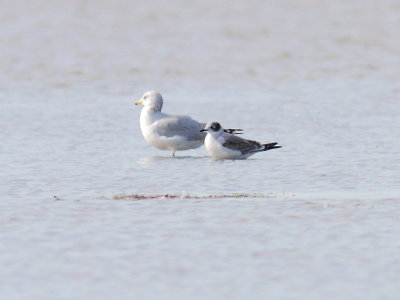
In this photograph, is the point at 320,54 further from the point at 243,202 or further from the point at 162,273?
the point at 162,273

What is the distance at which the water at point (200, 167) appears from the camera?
28.7 ft

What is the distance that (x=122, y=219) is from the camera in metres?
10.6

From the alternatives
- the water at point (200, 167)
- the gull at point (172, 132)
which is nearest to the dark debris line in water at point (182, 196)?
the water at point (200, 167)

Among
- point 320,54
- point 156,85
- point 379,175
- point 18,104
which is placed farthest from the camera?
point 320,54

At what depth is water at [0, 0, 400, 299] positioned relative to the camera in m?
8.74

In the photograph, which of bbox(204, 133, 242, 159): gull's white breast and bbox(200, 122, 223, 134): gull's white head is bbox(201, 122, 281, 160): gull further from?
bbox(200, 122, 223, 134): gull's white head

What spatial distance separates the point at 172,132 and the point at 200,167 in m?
1.70

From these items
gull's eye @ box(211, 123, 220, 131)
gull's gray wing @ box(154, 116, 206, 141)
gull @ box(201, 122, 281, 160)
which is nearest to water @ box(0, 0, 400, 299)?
gull @ box(201, 122, 281, 160)

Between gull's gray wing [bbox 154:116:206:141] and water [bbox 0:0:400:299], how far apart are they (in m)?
0.33

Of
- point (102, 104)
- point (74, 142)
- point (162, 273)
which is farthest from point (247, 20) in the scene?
point (162, 273)

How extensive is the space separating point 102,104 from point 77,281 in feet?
42.2

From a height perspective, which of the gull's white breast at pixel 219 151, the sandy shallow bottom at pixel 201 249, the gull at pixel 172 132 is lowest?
the sandy shallow bottom at pixel 201 249

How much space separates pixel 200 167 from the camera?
1461 centimetres

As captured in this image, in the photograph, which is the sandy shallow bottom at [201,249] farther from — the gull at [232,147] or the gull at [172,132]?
the gull at [172,132]
